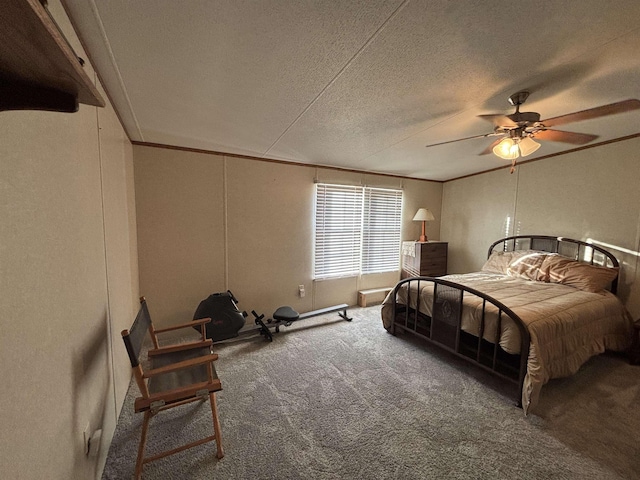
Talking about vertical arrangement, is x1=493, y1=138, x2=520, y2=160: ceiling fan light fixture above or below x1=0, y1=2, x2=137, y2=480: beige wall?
above

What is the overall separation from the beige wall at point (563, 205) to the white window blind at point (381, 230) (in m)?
1.15

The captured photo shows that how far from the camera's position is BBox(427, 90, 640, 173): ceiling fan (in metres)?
1.82

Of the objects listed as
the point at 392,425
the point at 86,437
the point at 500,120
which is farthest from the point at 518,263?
the point at 86,437

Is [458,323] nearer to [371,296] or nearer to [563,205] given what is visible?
[371,296]

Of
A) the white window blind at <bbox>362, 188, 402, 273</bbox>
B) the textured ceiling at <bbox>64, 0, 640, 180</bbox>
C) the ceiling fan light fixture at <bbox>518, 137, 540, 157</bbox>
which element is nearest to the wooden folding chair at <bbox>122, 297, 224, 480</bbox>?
the textured ceiling at <bbox>64, 0, 640, 180</bbox>

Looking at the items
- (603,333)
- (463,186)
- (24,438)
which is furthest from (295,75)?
(463,186)

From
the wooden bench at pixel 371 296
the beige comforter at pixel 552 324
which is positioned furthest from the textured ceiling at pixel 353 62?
the wooden bench at pixel 371 296

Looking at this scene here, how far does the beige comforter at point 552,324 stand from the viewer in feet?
6.20

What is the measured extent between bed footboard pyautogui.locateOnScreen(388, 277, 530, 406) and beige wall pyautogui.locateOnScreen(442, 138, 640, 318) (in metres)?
1.97

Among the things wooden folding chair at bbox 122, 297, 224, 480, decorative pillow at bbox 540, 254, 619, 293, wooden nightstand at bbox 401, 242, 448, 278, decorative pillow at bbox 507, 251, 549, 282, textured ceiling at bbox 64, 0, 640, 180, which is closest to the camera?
textured ceiling at bbox 64, 0, 640, 180

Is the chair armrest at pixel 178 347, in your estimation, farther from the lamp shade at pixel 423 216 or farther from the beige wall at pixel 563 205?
the beige wall at pixel 563 205

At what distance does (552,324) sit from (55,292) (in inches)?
120

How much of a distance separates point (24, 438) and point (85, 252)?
31.8 inches

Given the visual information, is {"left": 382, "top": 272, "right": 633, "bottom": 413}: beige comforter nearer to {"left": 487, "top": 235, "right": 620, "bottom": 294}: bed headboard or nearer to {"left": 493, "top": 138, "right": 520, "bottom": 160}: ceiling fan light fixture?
{"left": 487, "top": 235, "right": 620, "bottom": 294}: bed headboard
